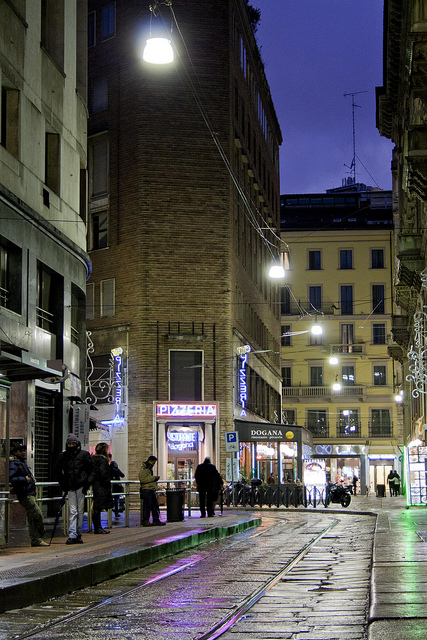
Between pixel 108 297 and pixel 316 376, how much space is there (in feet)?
118

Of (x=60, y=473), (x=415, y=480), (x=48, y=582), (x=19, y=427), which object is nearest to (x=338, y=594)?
(x=48, y=582)

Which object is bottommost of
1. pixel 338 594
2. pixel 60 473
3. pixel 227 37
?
pixel 338 594

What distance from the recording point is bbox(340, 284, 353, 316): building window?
78.2 metres

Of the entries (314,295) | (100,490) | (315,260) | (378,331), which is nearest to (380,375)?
(378,331)

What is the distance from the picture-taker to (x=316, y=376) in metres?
77.1

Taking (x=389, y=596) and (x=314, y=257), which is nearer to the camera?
(x=389, y=596)

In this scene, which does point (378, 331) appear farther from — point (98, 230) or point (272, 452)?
point (98, 230)

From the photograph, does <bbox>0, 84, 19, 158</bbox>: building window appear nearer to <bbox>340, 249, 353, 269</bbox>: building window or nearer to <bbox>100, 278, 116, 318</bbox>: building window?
<bbox>100, 278, 116, 318</bbox>: building window

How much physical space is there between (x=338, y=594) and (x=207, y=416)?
31366mm

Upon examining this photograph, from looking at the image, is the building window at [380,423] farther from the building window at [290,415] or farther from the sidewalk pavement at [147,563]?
the sidewalk pavement at [147,563]

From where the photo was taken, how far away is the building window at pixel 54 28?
2628 cm

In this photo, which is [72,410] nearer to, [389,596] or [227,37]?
[389,596]

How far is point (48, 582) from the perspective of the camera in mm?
10805

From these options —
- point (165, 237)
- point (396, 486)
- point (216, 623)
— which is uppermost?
point (165, 237)
